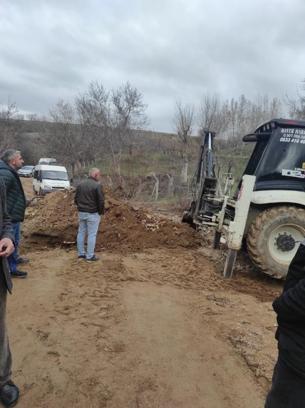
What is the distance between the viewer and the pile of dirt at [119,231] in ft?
27.8

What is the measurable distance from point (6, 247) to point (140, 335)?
1.98 m

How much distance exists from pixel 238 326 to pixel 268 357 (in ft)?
2.38

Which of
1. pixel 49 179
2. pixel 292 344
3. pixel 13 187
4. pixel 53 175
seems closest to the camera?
pixel 292 344

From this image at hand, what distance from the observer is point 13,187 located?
5836 millimetres

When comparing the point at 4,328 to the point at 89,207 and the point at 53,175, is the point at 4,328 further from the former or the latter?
the point at 53,175

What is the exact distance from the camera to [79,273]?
20.8 ft

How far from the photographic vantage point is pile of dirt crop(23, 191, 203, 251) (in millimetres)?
8484

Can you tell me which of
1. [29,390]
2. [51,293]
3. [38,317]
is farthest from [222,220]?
[29,390]

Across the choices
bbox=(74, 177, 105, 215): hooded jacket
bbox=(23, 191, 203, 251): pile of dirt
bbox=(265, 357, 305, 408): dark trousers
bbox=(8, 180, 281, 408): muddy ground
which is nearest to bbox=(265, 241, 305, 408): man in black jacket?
bbox=(265, 357, 305, 408): dark trousers

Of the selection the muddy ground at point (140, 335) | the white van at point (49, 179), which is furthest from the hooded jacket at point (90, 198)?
the white van at point (49, 179)

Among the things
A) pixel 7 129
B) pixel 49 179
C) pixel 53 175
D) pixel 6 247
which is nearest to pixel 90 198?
pixel 6 247

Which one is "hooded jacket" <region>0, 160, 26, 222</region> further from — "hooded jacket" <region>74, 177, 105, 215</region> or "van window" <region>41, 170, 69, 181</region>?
"van window" <region>41, 170, 69, 181</region>

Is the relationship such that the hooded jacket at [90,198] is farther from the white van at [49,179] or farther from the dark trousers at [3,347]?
the white van at [49,179]

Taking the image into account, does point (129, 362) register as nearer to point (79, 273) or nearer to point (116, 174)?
point (79, 273)
